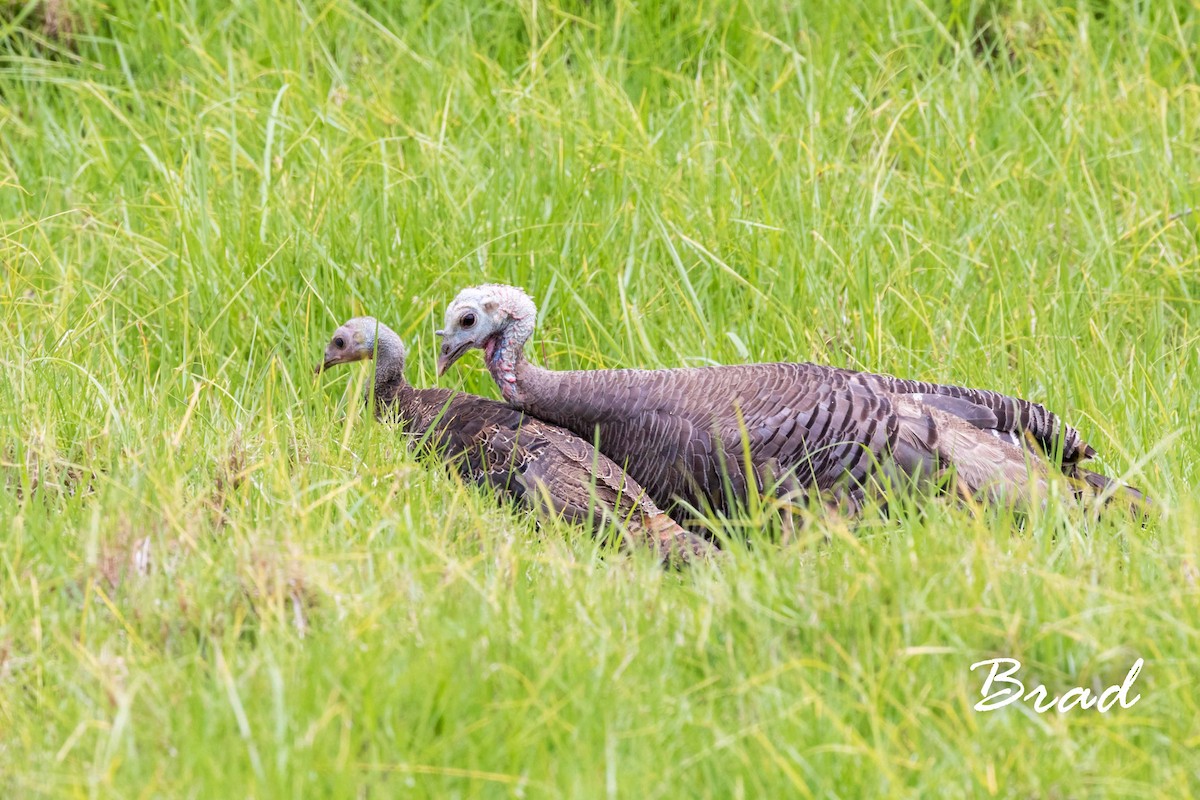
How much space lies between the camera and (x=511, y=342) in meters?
4.74

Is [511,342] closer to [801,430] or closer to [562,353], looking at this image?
[562,353]

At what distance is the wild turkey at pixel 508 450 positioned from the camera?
419 centimetres

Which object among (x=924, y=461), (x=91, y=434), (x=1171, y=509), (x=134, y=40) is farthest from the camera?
(x=134, y=40)

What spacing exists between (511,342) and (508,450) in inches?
16.0

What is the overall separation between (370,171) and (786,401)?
6.74 feet

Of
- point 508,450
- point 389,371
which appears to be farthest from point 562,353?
point 508,450

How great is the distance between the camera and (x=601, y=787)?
8.14 feet

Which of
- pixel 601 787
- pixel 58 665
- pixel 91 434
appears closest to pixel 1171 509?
pixel 601 787

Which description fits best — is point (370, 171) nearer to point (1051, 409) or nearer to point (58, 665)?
point (1051, 409)

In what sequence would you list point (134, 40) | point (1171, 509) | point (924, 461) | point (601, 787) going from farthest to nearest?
1. point (134, 40)
2. point (924, 461)
3. point (1171, 509)
4. point (601, 787)
